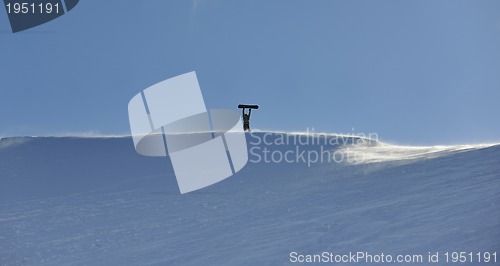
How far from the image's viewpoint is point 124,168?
57.7 feet

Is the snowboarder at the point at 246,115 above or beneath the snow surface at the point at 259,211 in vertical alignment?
above

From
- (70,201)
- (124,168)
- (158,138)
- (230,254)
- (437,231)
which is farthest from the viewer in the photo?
(158,138)

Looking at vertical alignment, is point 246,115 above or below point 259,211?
above

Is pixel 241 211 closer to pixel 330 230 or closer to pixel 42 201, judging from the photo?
pixel 330 230

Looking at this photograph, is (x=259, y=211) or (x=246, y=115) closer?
(x=259, y=211)

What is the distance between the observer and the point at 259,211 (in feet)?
38.1

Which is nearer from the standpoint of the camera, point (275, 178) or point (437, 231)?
point (437, 231)

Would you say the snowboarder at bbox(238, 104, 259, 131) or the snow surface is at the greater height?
the snowboarder at bbox(238, 104, 259, 131)

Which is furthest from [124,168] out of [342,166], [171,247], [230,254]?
[230,254]

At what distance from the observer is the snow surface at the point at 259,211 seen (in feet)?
29.5

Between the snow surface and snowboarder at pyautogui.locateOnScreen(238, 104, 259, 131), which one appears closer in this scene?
the snow surface

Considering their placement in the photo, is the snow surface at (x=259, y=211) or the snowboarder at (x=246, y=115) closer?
the snow surface at (x=259, y=211)

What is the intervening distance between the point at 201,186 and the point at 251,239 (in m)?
4.99

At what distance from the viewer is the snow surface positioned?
8.98 meters
